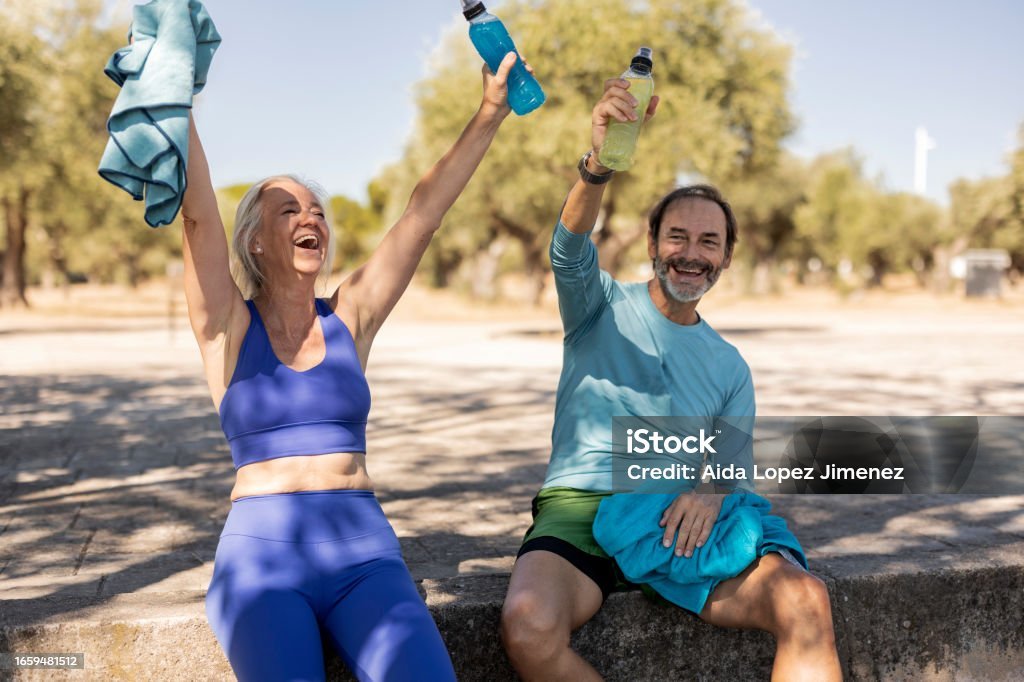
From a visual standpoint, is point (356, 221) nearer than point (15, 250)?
No

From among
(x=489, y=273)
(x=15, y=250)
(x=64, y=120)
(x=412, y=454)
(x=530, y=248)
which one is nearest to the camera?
(x=412, y=454)

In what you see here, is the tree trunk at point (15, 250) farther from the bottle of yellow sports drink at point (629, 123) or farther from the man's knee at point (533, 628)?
the man's knee at point (533, 628)

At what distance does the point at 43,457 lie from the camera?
590cm

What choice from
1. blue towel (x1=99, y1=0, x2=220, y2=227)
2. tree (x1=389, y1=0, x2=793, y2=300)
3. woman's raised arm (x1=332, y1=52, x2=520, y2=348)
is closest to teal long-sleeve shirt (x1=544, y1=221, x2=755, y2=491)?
woman's raised arm (x1=332, y1=52, x2=520, y2=348)

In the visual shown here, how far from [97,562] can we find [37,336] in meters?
17.8

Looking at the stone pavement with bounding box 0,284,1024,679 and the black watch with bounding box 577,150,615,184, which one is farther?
the stone pavement with bounding box 0,284,1024,679

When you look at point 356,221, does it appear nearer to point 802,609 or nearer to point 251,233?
point 251,233

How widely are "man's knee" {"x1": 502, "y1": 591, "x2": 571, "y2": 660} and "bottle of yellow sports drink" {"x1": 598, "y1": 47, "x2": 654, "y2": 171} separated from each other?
4.42 feet

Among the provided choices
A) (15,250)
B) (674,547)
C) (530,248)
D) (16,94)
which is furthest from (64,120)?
(674,547)

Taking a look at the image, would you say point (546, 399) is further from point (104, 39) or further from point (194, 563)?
point (104, 39)

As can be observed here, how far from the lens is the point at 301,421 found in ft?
8.75

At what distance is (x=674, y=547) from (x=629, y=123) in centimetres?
133

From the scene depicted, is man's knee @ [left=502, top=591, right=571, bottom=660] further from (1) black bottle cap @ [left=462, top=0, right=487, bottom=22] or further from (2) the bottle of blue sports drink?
(1) black bottle cap @ [left=462, top=0, right=487, bottom=22]

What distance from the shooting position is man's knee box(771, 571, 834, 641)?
105 inches
